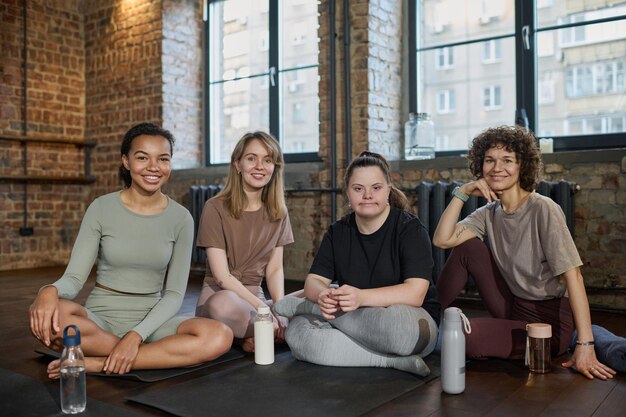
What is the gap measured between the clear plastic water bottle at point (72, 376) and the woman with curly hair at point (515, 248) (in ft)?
4.43

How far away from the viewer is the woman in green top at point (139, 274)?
212cm

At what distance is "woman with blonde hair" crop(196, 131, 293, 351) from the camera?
8.48 feet

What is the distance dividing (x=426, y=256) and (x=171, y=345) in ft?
3.14

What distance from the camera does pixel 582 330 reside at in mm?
2111

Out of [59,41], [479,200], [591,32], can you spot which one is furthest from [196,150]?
[591,32]

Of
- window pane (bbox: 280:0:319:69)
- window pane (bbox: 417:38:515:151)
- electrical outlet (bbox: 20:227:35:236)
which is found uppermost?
window pane (bbox: 280:0:319:69)

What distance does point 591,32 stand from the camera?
12.6 feet

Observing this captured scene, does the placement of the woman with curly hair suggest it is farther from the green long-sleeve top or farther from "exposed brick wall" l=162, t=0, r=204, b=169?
"exposed brick wall" l=162, t=0, r=204, b=169

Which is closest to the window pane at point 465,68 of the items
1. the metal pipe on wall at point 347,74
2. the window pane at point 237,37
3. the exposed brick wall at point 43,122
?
the metal pipe on wall at point 347,74

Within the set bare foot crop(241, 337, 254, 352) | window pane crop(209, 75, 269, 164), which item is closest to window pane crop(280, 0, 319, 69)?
window pane crop(209, 75, 269, 164)

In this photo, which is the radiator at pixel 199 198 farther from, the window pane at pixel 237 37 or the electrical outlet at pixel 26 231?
the electrical outlet at pixel 26 231

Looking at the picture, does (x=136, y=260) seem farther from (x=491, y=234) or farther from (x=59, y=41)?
(x=59, y=41)

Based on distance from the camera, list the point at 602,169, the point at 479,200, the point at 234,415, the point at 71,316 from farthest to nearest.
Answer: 1. the point at 479,200
2. the point at 602,169
3. the point at 71,316
4. the point at 234,415

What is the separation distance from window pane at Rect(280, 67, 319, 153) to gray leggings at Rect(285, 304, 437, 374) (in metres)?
2.83
